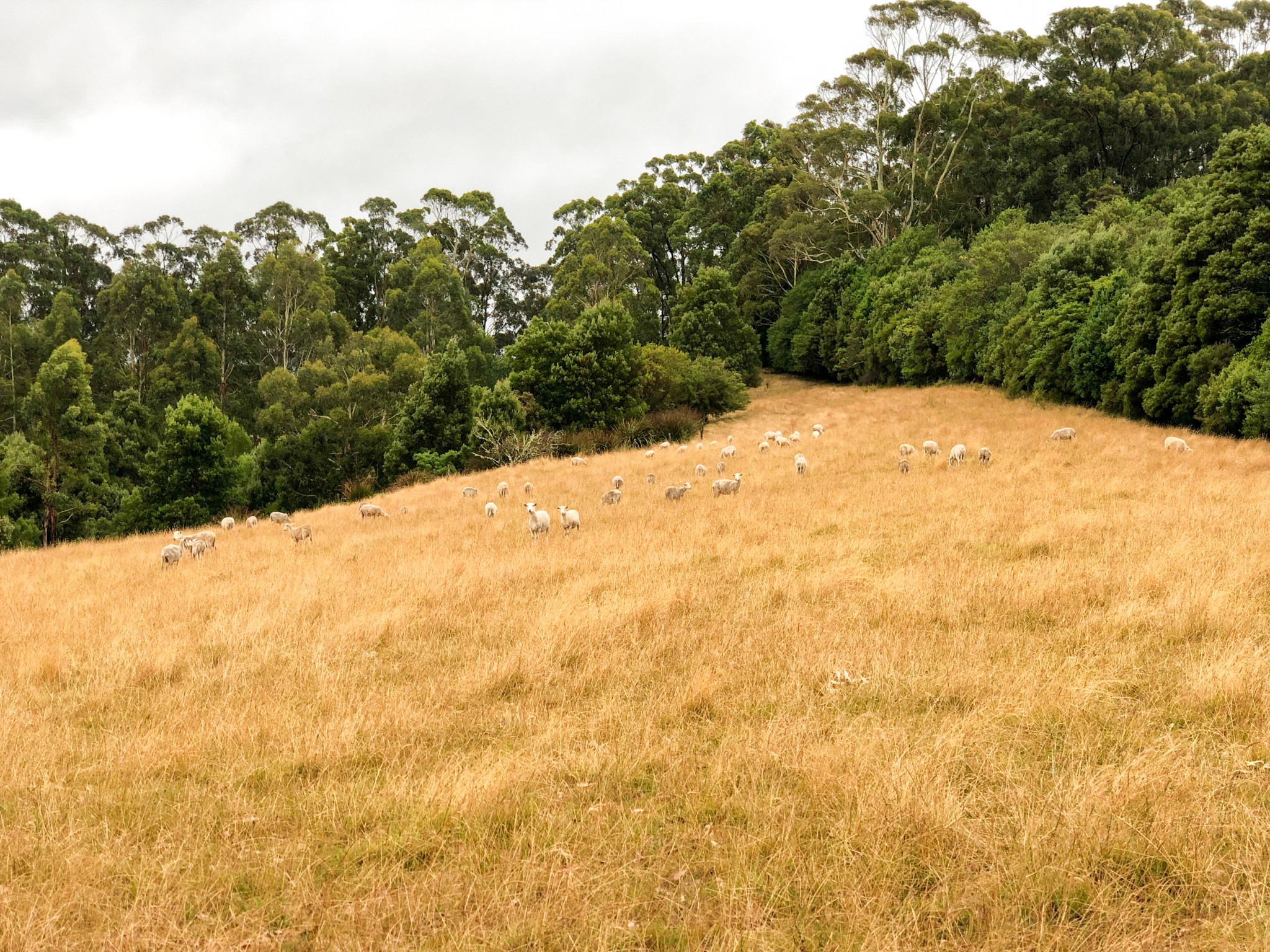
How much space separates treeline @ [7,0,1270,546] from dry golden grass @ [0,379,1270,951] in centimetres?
2009

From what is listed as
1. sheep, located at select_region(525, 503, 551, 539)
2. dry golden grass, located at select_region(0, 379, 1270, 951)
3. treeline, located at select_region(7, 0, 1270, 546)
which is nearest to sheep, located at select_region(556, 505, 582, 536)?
sheep, located at select_region(525, 503, 551, 539)

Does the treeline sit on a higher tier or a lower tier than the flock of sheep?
higher

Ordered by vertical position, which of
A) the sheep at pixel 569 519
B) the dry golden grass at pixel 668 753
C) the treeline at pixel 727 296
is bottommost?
the dry golden grass at pixel 668 753

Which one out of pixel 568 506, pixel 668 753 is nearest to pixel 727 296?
pixel 568 506

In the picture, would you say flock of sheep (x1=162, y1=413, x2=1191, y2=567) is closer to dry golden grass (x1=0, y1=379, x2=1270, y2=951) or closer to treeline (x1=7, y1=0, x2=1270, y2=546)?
dry golden grass (x1=0, y1=379, x2=1270, y2=951)

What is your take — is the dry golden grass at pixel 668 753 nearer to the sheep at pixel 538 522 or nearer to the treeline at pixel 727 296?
the sheep at pixel 538 522

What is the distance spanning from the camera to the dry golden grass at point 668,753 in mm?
3709

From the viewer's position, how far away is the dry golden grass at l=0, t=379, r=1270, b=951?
3709 millimetres

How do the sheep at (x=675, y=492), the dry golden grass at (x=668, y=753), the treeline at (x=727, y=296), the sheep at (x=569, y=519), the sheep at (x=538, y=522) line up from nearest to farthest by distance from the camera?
the dry golden grass at (x=668, y=753)
the sheep at (x=538, y=522)
the sheep at (x=569, y=519)
the sheep at (x=675, y=492)
the treeline at (x=727, y=296)

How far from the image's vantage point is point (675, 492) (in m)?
18.2

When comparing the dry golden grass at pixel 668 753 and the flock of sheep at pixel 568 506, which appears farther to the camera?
the flock of sheep at pixel 568 506

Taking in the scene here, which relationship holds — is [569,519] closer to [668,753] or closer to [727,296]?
[668,753]

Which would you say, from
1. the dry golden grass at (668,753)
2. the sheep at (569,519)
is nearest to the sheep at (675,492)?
the sheep at (569,519)

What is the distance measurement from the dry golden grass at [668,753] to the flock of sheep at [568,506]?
3560 mm
